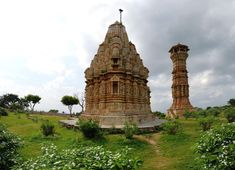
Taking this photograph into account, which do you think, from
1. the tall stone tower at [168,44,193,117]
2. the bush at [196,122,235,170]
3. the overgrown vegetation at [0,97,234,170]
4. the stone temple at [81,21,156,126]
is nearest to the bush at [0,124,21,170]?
the overgrown vegetation at [0,97,234,170]

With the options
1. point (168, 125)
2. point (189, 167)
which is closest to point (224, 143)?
point (189, 167)

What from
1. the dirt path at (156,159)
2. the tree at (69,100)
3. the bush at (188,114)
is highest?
the tree at (69,100)

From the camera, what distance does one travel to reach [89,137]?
829 inches

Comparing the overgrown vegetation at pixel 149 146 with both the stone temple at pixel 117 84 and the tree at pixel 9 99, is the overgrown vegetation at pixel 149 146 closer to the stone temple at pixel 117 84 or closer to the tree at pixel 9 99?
the stone temple at pixel 117 84

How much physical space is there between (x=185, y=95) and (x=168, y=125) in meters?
23.3

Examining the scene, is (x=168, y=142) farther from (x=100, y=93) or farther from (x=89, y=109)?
(x=89, y=109)

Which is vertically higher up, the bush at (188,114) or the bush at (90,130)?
the bush at (188,114)

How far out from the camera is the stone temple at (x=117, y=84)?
Answer: 27448mm

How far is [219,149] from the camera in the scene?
8.99 metres

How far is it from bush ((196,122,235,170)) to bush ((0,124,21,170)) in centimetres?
801

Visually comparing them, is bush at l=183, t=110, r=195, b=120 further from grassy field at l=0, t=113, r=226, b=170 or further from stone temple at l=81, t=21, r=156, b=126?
grassy field at l=0, t=113, r=226, b=170

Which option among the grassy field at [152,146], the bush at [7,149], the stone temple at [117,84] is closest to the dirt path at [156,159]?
the grassy field at [152,146]

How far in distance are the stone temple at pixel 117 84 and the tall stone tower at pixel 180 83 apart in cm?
1328

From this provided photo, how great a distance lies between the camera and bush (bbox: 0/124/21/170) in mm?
11914
